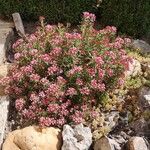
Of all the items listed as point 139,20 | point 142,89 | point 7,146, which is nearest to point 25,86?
point 7,146

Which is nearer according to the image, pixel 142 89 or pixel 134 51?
pixel 142 89

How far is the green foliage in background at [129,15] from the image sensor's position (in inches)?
377

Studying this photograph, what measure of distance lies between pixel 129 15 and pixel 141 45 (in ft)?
1.97

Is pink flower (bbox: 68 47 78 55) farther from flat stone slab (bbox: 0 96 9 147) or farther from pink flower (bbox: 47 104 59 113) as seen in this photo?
flat stone slab (bbox: 0 96 9 147)

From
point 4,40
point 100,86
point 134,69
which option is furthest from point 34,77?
point 4,40

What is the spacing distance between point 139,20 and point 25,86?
3.07 m

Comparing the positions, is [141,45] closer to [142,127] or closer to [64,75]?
[64,75]

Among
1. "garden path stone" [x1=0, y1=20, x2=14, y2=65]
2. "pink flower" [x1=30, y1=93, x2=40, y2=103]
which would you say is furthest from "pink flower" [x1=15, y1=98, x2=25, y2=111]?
Result: "garden path stone" [x1=0, y1=20, x2=14, y2=65]

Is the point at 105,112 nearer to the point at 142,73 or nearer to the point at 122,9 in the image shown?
the point at 142,73

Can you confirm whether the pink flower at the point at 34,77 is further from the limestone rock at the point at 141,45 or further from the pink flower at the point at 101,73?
the limestone rock at the point at 141,45

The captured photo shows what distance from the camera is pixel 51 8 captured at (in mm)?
10023

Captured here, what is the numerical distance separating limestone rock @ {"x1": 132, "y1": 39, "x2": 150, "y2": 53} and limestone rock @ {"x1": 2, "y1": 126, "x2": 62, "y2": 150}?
301cm

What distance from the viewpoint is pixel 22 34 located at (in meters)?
9.87

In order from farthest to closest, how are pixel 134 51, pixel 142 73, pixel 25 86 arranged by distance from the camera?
1. pixel 134 51
2. pixel 142 73
3. pixel 25 86
